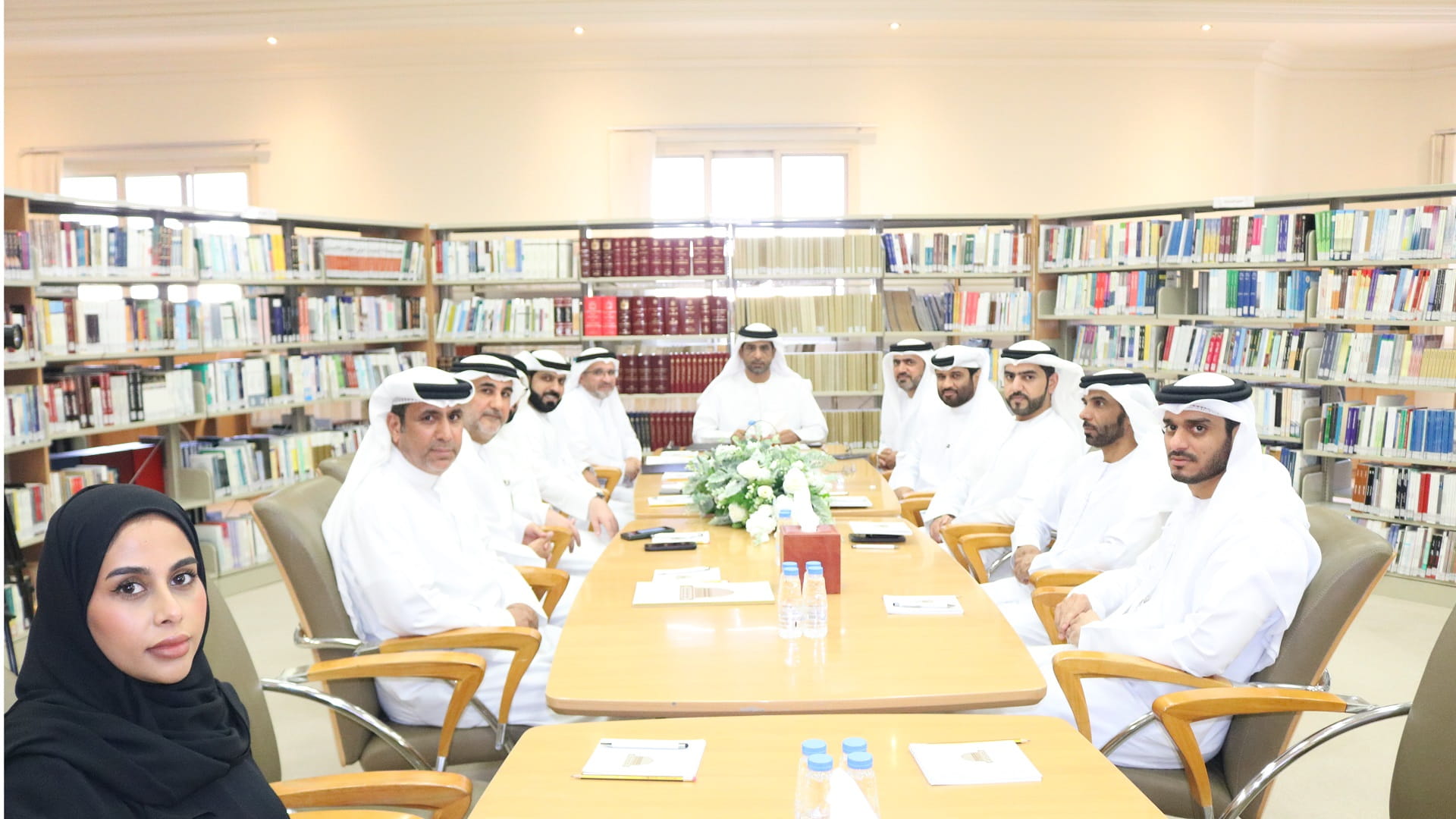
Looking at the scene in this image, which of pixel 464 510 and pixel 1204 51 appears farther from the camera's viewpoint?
pixel 1204 51

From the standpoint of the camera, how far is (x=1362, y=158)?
10.0 metres

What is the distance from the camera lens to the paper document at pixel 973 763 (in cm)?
187

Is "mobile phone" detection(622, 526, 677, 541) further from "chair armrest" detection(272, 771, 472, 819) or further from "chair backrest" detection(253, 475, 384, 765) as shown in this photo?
"chair armrest" detection(272, 771, 472, 819)

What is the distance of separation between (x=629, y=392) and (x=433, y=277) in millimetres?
1757

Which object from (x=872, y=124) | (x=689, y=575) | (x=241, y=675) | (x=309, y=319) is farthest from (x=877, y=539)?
(x=872, y=124)

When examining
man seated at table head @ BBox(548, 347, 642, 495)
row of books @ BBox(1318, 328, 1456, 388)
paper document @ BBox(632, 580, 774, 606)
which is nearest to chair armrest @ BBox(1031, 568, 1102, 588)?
paper document @ BBox(632, 580, 774, 606)

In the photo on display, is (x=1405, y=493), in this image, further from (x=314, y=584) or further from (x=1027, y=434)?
(x=314, y=584)

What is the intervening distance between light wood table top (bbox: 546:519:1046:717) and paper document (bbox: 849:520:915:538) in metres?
0.49

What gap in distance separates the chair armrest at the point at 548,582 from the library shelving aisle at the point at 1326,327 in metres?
4.62

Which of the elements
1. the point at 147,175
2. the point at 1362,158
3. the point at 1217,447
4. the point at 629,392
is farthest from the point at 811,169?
the point at 1217,447

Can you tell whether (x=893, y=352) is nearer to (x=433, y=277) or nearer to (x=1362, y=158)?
(x=433, y=277)

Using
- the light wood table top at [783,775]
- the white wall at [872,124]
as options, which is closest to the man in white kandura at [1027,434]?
the light wood table top at [783,775]

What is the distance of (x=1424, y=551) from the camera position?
5.99m

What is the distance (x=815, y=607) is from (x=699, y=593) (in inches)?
19.8
